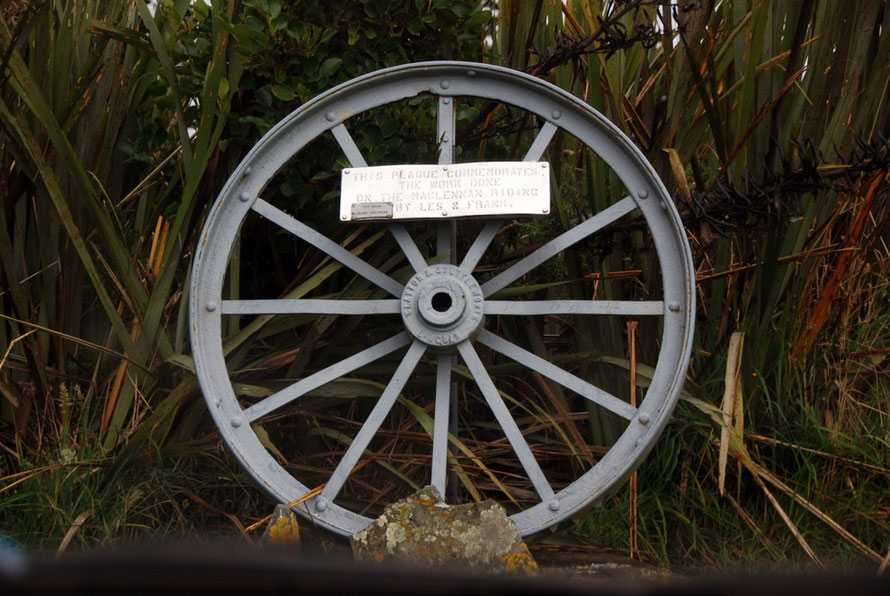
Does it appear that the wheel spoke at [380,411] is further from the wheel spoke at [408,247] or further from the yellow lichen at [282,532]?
the yellow lichen at [282,532]

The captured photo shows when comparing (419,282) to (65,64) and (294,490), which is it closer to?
(294,490)

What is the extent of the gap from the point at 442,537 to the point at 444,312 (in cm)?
62

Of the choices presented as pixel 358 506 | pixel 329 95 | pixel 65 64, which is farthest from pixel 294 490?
pixel 65 64

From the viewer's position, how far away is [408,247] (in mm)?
2346

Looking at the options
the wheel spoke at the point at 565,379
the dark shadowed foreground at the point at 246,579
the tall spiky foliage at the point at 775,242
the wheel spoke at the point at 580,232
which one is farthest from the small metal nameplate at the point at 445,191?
the dark shadowed foreground at the point at 246,579

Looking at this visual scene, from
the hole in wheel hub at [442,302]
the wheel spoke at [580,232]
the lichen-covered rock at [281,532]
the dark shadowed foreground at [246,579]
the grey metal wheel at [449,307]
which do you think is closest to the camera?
the dark shadowed foreground at [246,579]

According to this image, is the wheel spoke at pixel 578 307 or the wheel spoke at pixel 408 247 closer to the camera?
the wheel spoke at pixel 578 307

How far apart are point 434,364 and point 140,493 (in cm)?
101

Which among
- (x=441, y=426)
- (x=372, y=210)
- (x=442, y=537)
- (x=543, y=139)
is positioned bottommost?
(x=442, y=537)

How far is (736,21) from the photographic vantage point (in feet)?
8.59

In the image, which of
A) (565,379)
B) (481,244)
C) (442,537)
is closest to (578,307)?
(565,379)

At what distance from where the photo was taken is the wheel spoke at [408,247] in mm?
2328

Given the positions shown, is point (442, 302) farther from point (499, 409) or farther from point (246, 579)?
point (246, 579)

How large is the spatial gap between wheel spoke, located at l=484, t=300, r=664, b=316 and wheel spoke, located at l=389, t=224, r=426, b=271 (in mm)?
220
